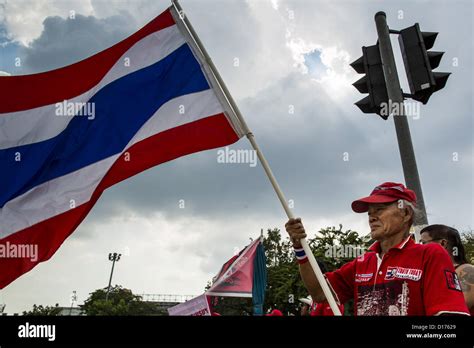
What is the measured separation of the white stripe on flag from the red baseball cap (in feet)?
7.37

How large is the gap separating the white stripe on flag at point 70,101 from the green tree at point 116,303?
5783cm

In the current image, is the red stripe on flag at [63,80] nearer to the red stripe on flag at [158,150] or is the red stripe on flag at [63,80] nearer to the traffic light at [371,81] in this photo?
the red stripe on flag at [158,150]

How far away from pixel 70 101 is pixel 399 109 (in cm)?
287

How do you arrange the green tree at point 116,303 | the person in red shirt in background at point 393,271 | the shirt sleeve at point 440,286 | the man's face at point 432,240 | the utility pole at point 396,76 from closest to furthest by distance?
the shirt sleeve at point 440,286 < the person in red shirt in background at point 393,271 < the man's face at point 432,240 < the utility pole at point 396,76 < the green tree at point 116,303

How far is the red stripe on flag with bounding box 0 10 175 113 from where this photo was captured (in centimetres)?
433

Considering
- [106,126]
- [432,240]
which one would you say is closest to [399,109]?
[432,240]

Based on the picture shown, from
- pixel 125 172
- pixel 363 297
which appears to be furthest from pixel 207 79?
pixel 363 297

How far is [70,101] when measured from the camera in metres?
4.39

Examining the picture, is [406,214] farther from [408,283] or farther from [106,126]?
[106,126]

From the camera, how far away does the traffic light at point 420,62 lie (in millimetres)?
4551

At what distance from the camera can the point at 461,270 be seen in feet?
13.0

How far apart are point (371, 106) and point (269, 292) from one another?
28.2m

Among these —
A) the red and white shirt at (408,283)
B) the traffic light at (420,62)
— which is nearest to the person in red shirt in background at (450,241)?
the red and white shirt at (408,283)
